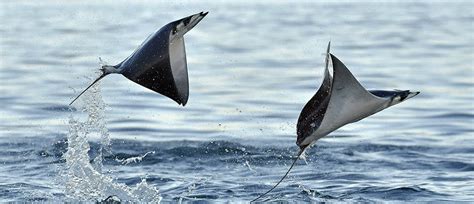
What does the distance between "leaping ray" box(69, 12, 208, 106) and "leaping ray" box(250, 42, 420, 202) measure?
856 millimetres

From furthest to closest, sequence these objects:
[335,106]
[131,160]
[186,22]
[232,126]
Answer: [232,126] < [131,160] < [186,22] < [335,106]

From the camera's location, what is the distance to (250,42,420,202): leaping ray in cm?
572

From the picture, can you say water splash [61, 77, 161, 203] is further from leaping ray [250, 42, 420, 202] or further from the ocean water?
leaping ray [250, 42, 420, 202]

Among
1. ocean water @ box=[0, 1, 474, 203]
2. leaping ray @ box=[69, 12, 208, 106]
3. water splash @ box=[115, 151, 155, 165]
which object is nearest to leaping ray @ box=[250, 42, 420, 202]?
leaping ray @ box=[69, 12, 208, 106]

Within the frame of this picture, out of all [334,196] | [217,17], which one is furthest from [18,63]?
[217,17]

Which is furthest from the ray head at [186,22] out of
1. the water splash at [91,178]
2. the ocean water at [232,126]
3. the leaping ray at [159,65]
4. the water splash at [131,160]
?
the water splash at [131,160]

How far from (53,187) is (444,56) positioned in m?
13.3

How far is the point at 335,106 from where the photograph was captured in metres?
5.79

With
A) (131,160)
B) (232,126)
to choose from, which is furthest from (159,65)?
(232,126)

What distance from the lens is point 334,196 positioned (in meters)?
7.52

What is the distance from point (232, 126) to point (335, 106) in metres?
5.32

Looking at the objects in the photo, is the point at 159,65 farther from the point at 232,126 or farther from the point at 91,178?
the point at 232,126

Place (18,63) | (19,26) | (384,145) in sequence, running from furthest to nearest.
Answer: (19,26)
(18,63)
(384,145)

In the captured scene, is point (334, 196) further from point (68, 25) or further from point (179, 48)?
point (68, 25)
